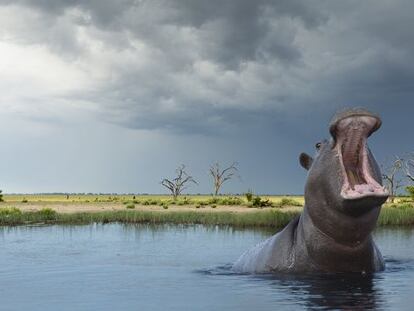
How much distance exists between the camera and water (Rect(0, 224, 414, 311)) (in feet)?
29.8

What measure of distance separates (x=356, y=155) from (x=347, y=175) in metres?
0.26

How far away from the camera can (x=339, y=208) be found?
8383 mm

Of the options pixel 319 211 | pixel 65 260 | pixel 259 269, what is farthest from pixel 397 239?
pixel 319 211

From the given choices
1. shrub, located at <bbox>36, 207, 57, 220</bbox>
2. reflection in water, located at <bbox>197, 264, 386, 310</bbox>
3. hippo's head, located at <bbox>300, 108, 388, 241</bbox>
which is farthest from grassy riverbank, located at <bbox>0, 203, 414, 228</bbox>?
hippo's head, located at <bbox>300, 108, 388, 241</bbox>

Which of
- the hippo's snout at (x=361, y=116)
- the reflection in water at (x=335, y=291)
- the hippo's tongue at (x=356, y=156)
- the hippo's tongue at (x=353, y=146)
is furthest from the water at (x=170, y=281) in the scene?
the hippo's snout at (x=361, y=116)

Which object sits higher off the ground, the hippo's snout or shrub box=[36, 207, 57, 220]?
the hippo's snout

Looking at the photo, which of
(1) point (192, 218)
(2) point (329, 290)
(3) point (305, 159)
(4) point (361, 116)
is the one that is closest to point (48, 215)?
(1) point (192, 218)

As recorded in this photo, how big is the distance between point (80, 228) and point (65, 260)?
15.4m

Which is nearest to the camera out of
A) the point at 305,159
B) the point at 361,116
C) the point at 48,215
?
the point at 361,116

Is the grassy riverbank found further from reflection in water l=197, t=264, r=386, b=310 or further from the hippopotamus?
the hippopotamus

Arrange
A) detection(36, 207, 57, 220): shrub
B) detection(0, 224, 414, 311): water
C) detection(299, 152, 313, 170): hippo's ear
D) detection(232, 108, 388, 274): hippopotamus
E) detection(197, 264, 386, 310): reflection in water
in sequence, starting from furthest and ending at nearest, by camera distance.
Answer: detection(36, 207, 57, 220): shrub, detection(299, 152, 313, 170): hippo's ear, detection(0, 224, 414, 311): water, detection(197, 264, 386, 310): reflection in water, detection(232, 108, 388, 274): hippopotamus

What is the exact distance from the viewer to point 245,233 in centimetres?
2823

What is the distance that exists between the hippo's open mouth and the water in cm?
146

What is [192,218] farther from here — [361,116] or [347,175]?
[361,116]
